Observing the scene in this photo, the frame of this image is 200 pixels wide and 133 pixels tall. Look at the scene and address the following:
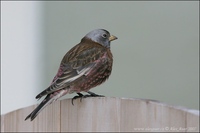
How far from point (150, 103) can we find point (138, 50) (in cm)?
159

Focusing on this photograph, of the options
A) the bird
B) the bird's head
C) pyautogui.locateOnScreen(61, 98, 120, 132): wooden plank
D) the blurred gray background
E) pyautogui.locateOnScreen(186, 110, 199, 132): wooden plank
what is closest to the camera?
pyautogui.locateOnScreen(186, 110, 199, 132): wooden plank

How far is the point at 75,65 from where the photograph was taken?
1619mm

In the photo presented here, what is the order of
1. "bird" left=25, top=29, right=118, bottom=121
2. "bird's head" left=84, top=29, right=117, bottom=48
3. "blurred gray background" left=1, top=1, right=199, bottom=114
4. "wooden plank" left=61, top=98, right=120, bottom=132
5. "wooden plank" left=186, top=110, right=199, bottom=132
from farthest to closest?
"blurred gray background" left=1, top=1, right=199, bottom=114 → "bird's head" left=84, top=29, right=117, bottom=48 → "bird" left=25, top=29, right=118, bottom=121 → "wooden plank" left=61, top=98, right=120, bottom=132 → "wooden plank" left=186, top=110, right=199, bottom=132

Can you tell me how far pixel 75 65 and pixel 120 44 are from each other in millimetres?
1234

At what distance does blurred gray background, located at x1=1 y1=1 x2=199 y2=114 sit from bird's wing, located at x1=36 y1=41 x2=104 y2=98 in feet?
3.77

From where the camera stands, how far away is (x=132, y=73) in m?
2.83

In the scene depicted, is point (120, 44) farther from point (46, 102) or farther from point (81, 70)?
point (46, 102)

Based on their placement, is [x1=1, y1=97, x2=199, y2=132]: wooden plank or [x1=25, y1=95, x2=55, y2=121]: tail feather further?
[x1=25, y1=95, x2=55, y2=121]: tail feather

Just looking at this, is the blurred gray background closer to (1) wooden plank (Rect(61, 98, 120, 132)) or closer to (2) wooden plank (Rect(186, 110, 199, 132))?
(1) wooden plank (Rect(61, 98, 120, 132))

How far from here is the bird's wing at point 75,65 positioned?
1574mm

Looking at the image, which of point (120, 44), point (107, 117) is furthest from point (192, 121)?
point (120, 44)

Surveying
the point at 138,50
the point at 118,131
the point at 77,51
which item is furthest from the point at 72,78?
the point at 138,50

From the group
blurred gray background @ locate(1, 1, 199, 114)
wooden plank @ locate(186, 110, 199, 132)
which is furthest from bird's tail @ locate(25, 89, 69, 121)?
blurred gray background @ locate(1, 1, 199, 114)

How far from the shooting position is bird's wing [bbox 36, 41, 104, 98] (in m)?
1.57
